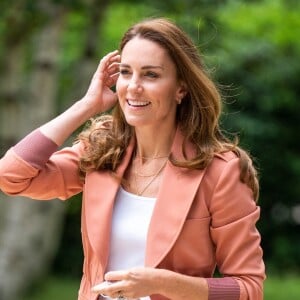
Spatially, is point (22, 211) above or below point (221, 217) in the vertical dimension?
below

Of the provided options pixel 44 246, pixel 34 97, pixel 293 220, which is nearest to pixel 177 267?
pixel 34 97

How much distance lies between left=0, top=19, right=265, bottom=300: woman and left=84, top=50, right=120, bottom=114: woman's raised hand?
0.6 inches

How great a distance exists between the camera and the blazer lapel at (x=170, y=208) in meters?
2.72

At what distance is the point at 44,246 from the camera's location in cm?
1057

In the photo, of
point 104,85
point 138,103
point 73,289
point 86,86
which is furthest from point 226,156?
point 73,289

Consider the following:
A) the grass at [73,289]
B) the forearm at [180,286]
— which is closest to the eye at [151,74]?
the forearm at [180,286]

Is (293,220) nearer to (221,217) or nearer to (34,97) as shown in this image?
(34,97)

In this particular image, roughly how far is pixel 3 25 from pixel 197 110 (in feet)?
23.0

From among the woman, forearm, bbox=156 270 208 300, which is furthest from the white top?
forearm, bbox=156 270 208 300

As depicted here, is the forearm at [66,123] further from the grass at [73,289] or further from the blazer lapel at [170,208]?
the grass at [73,289]

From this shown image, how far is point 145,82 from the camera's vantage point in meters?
2.83

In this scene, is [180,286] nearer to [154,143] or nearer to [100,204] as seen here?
[100,204]

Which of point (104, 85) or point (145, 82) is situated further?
point (104, 85)

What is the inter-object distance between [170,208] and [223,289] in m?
0.29
